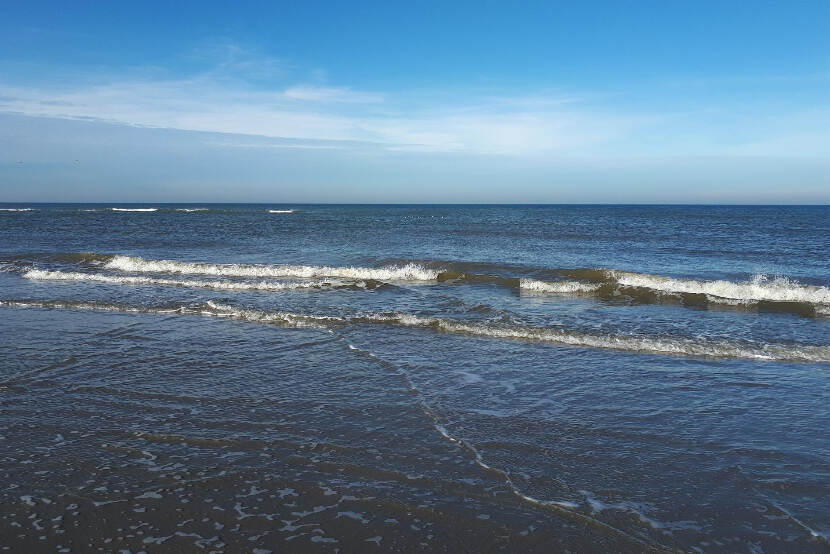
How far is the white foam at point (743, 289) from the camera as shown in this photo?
1645cm

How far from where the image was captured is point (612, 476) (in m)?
5.46

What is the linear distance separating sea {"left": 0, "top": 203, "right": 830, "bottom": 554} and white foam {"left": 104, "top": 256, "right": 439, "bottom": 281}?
5615 mm

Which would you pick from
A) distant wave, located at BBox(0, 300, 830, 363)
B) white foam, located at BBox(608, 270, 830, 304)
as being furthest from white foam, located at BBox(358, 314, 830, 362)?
white foam, located at BBox(608, 270, 830, 304)

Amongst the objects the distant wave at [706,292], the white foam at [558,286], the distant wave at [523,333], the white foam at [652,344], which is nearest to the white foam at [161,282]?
the distant wave at [523,333]

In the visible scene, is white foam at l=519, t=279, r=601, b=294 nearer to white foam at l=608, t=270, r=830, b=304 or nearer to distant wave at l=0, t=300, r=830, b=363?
white foam at l=608, t=270, r=830, b=304

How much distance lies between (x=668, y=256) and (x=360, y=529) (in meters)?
27.5

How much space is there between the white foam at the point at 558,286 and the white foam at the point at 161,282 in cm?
668

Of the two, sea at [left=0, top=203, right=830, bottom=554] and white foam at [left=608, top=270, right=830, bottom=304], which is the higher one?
white foam at [left=608, top=270, right=830, bottom=304]

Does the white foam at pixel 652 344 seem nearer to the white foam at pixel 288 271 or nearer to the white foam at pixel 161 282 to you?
the white foam at pixel 161 282

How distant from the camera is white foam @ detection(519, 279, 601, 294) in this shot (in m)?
18.0

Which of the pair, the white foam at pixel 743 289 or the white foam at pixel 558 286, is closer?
the white foam at pixel 743 289

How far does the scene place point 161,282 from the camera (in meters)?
19.2

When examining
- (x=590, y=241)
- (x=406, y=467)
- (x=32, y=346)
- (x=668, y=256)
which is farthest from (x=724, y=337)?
(x=590, y=241)

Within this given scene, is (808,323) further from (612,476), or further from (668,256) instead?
(668,256)
